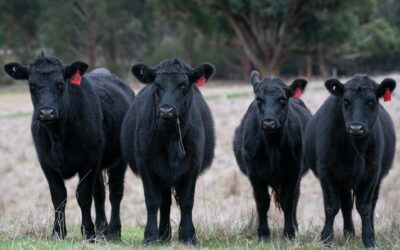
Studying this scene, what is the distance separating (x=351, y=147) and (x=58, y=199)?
3800 mm

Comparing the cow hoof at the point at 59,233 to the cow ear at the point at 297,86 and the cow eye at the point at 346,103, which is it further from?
the cow eye at the point at 346,103

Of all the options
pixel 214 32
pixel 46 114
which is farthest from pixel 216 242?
pixel 214 32

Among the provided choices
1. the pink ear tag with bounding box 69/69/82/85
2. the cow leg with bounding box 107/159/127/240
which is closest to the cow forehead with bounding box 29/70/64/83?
the pink ear tag with bounding box 69/69/82/85

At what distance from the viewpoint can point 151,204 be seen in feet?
30.8

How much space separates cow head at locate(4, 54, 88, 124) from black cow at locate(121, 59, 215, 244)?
35.9 inches

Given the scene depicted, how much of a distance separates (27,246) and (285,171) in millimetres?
3911

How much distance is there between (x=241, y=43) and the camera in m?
48.5

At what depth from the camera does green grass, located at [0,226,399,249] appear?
8083 mm

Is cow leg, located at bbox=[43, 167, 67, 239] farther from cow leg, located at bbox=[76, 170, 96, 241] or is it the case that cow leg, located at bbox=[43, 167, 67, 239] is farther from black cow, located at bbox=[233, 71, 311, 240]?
Result: black cow, located at bbox=[233, 71, 311, 240]

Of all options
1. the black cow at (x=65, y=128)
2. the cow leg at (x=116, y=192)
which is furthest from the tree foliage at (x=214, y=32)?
the black cow at (x=65, y=128)

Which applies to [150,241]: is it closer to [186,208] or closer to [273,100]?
[186,208]

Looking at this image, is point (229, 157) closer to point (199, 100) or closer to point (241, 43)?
point (199, 100)

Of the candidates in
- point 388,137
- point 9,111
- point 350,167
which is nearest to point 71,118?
point 350,167

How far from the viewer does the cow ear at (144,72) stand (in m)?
9.48
